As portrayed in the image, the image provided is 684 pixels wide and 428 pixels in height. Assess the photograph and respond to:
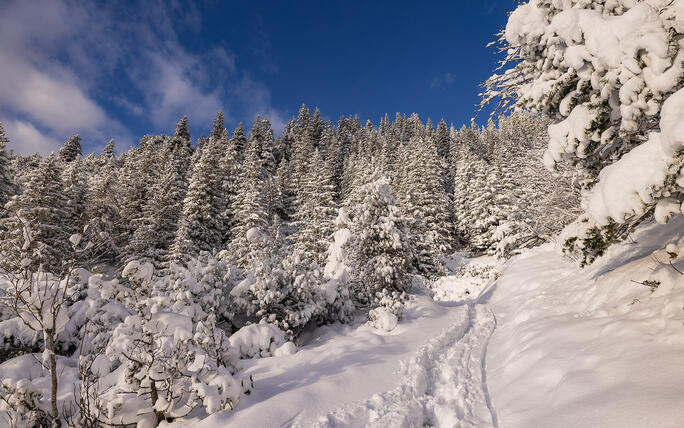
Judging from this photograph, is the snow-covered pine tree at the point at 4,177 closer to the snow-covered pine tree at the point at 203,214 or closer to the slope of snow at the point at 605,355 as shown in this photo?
the snow-covered pine tree at the point at 203,214

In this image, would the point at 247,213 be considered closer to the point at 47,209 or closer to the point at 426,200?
the point at 47,209

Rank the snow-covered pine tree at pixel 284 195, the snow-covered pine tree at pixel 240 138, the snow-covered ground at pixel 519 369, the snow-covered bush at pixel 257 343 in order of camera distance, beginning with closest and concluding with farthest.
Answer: the snow-covered ground at pixel 519 369 → the snow-covered bush at pixel 257 343 → the snow-covered pine tree at pixel 284 195 → the snow-covered pine tree at pixel 240 138

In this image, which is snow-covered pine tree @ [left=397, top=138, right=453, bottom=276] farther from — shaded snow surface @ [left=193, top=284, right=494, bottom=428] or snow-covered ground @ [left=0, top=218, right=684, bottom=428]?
shaded snow surface @ [left=193, top=284, right=494, bottom=428]

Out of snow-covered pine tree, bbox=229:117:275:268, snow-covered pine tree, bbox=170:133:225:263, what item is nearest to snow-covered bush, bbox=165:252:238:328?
snow-covered pine tree, bbox=229:117:275:268

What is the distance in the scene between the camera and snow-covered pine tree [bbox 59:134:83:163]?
52812 millimetres

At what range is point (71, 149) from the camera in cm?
5475

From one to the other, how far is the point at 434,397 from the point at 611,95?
5.30 m

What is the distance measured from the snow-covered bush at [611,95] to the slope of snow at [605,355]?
1.22m

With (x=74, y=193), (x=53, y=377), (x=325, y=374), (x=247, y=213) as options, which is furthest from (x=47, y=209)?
(x=325, y=374)

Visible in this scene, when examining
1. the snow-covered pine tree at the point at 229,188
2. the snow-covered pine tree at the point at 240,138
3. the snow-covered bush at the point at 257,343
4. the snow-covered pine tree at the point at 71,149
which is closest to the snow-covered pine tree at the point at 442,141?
the snow-covered pine tree at the point at 240,138

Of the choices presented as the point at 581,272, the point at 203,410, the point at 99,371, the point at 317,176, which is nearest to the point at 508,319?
the point at 581,272

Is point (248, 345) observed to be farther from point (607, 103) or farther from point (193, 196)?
point (193, 196)

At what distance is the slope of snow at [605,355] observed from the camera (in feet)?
10.9

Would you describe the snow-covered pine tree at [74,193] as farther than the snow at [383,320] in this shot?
Yes
